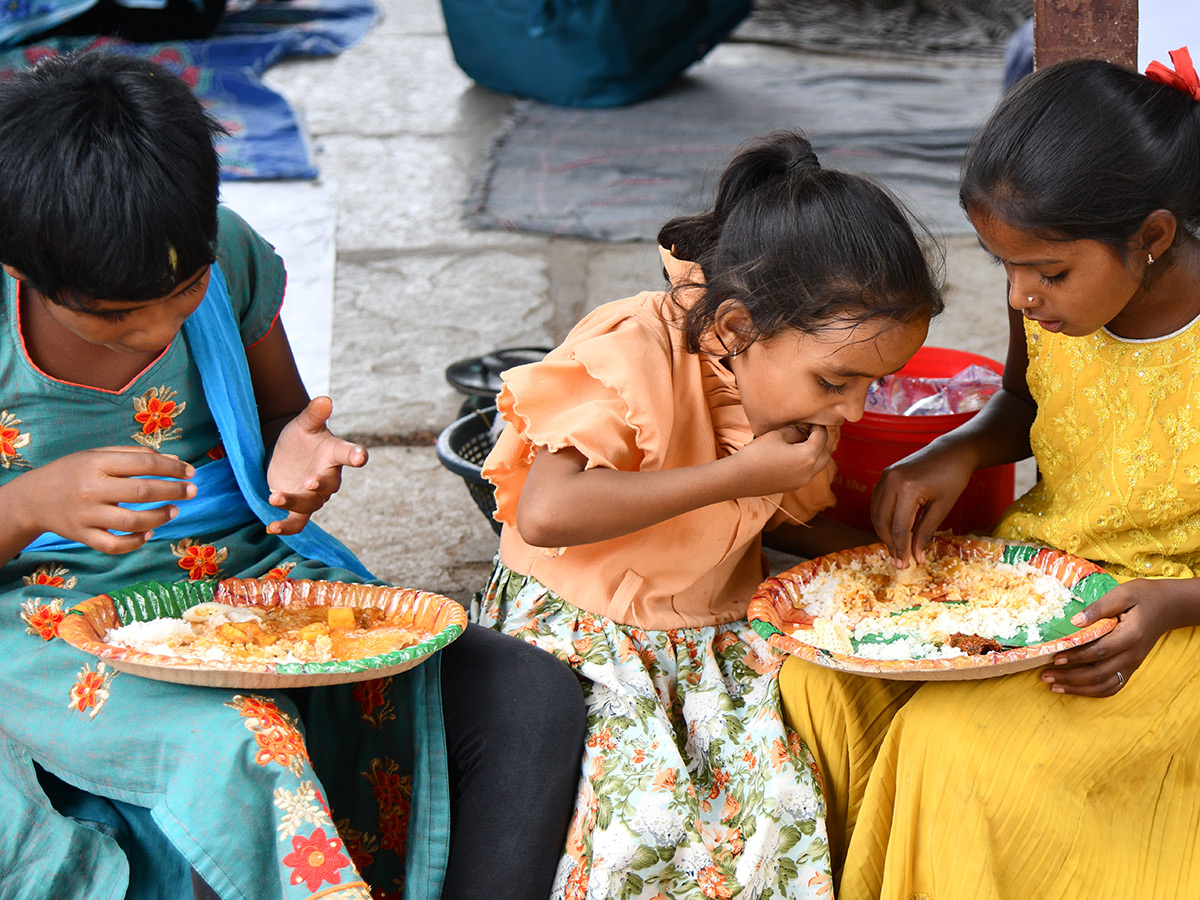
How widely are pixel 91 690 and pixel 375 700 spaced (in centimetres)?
37

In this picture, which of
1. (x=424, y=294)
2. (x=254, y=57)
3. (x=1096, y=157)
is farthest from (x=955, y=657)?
(x=254, y=57)

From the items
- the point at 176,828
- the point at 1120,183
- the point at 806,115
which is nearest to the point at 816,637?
the point at 1120,183

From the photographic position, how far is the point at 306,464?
68.7 inches

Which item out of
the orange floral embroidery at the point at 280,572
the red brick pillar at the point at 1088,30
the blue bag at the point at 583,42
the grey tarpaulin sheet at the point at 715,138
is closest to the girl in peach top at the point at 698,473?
the orange floral embroidery at the point at 280,572

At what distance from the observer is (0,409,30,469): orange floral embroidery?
1590 mm

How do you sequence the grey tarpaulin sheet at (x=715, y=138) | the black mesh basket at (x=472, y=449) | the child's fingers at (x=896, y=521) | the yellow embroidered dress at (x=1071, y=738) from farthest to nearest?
the grey tarpaulin sheet at (x=715, y=138) < the black mesh basket at (x=472, y=449) < the child's fingers at (x=896, y=521) < the yellow embroidered dress at (x=1071, y=738)

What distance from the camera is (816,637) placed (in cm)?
165

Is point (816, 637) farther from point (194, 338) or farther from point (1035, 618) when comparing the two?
point (194, 338)

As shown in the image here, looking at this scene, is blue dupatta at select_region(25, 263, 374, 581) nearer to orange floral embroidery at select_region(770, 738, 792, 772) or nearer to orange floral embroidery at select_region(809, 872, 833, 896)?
orange floral embroidery at select_region(770, 738, 792, 772)

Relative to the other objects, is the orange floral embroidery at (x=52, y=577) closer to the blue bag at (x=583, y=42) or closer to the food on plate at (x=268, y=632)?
the food on plate at (x=268, y=632)

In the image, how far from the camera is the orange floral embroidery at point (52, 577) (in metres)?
1.60

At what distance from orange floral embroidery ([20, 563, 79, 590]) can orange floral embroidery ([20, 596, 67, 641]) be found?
48 millimetres

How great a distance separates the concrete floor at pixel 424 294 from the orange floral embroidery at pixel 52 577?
955 millimetres

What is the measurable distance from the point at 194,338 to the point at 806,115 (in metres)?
4.62
